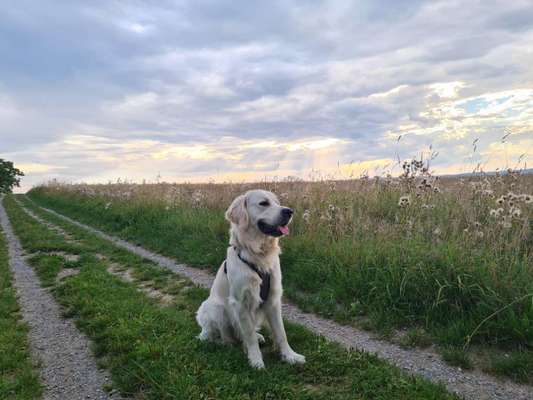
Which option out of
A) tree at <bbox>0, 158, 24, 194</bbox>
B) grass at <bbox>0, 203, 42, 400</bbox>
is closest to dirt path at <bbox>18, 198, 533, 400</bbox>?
grass at <bbox>0, 203, 42, 400</bbox>

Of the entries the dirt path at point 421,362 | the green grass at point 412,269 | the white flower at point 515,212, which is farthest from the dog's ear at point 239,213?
the white flower at point 515,212

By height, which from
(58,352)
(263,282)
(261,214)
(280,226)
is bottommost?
(58,352)

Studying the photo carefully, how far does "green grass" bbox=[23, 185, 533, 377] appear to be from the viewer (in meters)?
4.36

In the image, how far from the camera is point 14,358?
433cm

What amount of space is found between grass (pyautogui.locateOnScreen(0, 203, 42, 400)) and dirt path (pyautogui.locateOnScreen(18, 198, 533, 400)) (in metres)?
3.07

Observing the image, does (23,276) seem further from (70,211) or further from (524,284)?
(70,211)

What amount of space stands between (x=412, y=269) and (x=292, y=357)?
223 cm

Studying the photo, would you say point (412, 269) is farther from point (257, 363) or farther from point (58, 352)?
point (58, 352)

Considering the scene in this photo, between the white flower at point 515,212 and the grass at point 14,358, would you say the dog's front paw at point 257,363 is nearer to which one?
the grass at point 14,358

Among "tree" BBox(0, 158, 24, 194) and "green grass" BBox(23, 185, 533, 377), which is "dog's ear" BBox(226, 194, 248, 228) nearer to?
"green grass" BBox(23, 185, 533, 377)

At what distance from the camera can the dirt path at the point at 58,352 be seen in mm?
3771

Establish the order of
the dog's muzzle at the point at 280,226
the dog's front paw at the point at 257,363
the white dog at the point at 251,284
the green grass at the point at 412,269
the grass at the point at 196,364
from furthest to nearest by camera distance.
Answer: the green grass at the point at 412,269 < the dog's muzzle at the point at 280,226 < the white dog at the point at 251,284 < the dog's front paw at the point at 257,363 < the grass at the point at 196,364

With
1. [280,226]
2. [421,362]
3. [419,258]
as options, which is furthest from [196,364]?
[419,258]

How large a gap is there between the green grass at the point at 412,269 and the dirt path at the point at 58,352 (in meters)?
2.88
